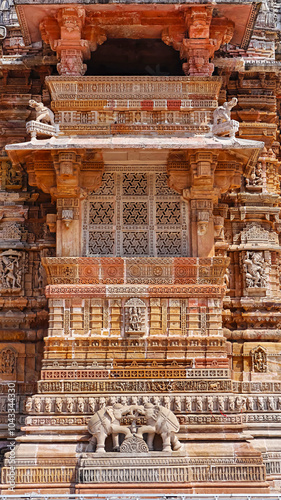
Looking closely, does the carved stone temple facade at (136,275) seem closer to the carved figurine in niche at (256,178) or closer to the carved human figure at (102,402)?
the carved human figure at (102,402)

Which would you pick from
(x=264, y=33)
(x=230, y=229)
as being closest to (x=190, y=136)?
(x=230, y=229)

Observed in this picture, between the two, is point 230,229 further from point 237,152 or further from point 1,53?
point 1,53

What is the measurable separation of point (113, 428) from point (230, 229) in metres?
5.54

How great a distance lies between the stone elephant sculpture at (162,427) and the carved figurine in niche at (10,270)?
4278mm

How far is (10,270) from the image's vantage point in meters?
16.3

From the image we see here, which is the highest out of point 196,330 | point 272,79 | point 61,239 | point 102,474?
point 272,79

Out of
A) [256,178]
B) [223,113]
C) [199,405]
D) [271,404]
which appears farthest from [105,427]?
[256,178]

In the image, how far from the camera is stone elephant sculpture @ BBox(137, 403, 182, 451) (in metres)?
13.3

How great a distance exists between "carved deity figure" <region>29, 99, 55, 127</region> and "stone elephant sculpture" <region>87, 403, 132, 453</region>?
17.5 feet

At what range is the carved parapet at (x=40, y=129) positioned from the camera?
1455 centimetres

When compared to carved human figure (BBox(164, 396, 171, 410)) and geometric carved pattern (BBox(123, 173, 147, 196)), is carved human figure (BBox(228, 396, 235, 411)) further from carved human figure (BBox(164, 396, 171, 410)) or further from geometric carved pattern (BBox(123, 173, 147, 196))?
geometric carved pattern (BBox(123, 173, 147, 196))

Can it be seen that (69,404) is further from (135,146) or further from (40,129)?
(40,129)

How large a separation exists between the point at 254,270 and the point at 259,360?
182cm

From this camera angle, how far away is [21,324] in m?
16.4
